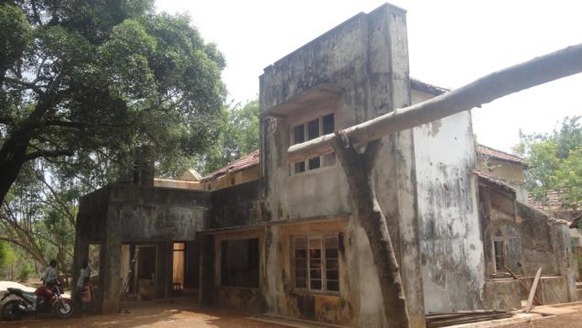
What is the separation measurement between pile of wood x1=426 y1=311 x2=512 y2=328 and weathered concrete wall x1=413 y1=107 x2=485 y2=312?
31cm

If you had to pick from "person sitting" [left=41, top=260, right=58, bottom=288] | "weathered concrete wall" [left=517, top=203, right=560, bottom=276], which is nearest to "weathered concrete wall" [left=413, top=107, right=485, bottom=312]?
"weathered concrete wall" [left=517, top=203, right=560, bottom=276]

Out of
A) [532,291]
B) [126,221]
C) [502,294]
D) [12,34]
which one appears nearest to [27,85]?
[12,34]

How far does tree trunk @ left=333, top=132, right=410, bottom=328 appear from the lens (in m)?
4.11

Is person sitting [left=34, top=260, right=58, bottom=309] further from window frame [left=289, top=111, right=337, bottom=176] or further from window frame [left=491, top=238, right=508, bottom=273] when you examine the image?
window frame [left=491, top=238, right=508, bottom=273]

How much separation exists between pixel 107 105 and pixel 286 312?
273 inches

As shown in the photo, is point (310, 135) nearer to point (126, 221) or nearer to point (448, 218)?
point (448, 218)

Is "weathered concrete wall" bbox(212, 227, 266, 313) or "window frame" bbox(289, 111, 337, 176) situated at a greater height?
"window frame" bbox(289, 111, 337, 176)

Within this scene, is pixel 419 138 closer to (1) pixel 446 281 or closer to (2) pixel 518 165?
(1) pixel 446 281

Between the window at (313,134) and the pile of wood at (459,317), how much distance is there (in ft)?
13.6

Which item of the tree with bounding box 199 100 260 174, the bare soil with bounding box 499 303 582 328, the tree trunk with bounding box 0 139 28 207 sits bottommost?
the bare soil with bounding box 499 303 582 328

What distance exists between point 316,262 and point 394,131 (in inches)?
307

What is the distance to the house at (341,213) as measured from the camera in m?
9.97

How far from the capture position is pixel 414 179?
984 cm

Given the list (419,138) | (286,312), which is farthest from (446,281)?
(286,312)
